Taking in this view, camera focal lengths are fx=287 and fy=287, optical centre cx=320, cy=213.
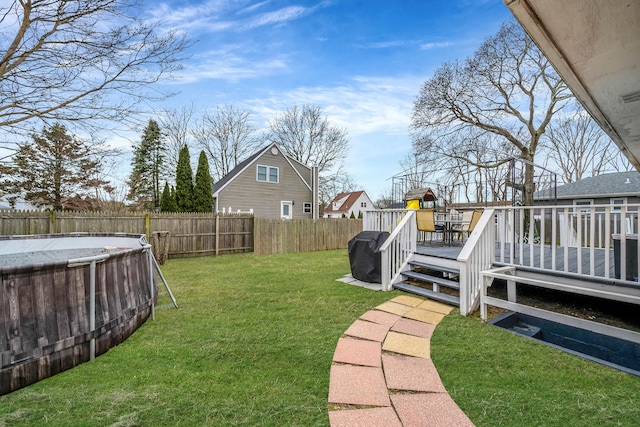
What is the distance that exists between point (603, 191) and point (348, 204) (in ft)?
87.5

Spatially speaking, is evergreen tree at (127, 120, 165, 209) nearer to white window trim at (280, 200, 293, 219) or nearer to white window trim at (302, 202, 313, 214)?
white window trim at (280, 200, 293, 219)

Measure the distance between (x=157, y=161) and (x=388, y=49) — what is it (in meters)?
19.5

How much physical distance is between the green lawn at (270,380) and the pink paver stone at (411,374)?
11cm

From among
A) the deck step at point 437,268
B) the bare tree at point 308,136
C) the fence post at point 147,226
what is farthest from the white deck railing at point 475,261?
the bare tree at point 308,136

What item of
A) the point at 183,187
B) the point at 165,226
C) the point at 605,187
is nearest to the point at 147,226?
the point at 165,226

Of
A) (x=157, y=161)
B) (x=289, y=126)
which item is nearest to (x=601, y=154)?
(x=289, y=126)

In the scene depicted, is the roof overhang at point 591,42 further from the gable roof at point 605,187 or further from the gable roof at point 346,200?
the gable roof at point 346,200

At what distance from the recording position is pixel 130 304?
11.1 feet

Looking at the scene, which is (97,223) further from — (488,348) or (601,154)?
(601,154)

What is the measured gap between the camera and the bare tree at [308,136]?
2525 cm

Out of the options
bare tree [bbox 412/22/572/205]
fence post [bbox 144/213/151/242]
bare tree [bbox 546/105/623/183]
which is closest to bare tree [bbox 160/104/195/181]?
fence post [bbox 144/213/151/242]

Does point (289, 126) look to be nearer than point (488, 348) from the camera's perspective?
No

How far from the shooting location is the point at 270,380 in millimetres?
2398

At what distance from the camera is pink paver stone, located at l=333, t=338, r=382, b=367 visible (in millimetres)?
2720
